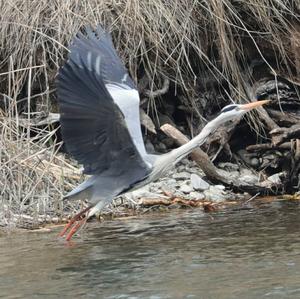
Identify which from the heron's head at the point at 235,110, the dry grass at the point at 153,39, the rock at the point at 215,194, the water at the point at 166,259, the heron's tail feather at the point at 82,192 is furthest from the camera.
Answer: the dry grass at the point at 153,39

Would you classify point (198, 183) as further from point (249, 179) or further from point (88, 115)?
point (88, 115)

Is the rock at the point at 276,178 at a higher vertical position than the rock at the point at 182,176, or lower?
lower

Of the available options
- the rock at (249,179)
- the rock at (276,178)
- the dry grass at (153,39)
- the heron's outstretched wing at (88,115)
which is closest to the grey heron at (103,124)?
the heron's outstretched wing at (88,115)

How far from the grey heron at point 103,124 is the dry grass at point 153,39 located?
1612mm

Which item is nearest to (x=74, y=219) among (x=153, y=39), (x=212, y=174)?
(x=212, y=174)

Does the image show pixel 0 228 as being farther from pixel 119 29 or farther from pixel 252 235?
pixel 119 29

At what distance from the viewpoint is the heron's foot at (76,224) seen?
5.62m

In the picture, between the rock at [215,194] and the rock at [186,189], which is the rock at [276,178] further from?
the rock at [186,189]

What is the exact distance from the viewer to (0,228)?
20.7ft

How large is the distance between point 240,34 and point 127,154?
133 inches

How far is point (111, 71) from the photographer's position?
539 cm

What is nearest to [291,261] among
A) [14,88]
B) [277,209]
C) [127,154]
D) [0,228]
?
[127,154]

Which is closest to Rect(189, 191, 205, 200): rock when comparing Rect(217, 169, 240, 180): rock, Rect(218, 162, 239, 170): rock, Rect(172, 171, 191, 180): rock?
Rect(172, 171, 191, 180): rock

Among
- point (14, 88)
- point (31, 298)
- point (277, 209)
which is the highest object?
point (14, 88)
